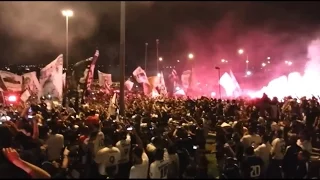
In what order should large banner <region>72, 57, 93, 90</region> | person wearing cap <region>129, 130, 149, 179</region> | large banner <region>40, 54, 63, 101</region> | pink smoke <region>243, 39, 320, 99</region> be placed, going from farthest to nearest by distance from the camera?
pink smoke <region>243, 39, 320, 99</region> < large banner <region>40, 54, 63, 101</region> < large banner <region>72, 57, 93, 90</region> < person wearing cap <region>129, 130, 149, 179</region>

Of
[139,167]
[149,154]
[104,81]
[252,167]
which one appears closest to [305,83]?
[104,81]

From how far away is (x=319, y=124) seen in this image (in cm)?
1022

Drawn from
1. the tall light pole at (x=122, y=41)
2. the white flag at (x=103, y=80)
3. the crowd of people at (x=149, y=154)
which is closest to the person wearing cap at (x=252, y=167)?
the crowd of people at (x=149, y=154)

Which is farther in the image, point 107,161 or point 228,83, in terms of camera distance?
point 228,83

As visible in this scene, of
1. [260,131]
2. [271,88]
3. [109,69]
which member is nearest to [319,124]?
[260,131]

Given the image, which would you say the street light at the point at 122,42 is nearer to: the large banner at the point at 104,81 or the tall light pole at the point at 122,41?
the tall light pole at the point at 122,41

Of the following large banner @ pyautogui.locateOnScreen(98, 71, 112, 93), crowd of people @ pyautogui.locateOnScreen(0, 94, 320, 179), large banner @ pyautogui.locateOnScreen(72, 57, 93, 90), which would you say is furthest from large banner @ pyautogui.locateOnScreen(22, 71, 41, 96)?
crowd of people @ pyautogui.locateOnScreen(0, 94, 320, 179)

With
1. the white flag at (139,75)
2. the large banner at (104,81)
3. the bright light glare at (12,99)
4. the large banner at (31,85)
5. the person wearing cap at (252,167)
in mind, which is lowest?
the person wearing cap at (252,167)

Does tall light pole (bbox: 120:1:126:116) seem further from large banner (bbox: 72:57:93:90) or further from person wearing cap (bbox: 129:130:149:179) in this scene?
person wearing cap (bbox: 129:130:149:179)

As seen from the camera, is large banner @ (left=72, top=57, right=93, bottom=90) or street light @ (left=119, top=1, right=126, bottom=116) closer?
street light @ (left=119, top=1, right=126, bottom=116)

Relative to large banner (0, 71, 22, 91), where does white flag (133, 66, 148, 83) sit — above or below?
above

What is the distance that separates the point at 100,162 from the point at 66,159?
1.82 ft

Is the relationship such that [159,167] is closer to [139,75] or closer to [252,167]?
[252,167]

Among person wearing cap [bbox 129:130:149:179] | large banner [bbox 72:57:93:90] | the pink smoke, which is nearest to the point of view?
person wearing cap [bbox 129:130:149:179]
